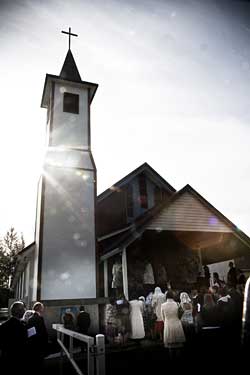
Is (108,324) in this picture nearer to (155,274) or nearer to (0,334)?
(155,274)

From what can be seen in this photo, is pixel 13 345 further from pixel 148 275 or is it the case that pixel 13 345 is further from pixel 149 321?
pixel 148 275

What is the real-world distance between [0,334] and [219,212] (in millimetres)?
11014

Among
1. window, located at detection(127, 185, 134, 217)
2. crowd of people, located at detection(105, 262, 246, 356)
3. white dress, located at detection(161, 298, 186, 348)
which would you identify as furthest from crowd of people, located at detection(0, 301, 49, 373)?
window, located at detection(127, 185, 134, 217)

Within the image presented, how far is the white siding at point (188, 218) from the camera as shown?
13.1 metres

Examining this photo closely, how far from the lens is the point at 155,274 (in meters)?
15.4

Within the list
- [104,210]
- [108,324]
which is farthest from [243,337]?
[104,210]

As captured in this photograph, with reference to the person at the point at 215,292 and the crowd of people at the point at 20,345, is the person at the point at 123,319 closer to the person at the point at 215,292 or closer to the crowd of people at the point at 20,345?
the person at the point at 215,292

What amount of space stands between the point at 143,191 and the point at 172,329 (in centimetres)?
1283

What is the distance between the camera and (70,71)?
19.0m

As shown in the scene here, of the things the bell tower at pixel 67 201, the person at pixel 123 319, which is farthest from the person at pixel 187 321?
the bell tower at pixel 67 201

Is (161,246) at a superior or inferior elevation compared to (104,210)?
inferior

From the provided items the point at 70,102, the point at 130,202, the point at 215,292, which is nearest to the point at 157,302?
the point at 215,292

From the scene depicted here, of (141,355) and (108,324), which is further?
(108,324)

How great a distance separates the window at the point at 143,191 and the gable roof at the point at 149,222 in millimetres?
5905
